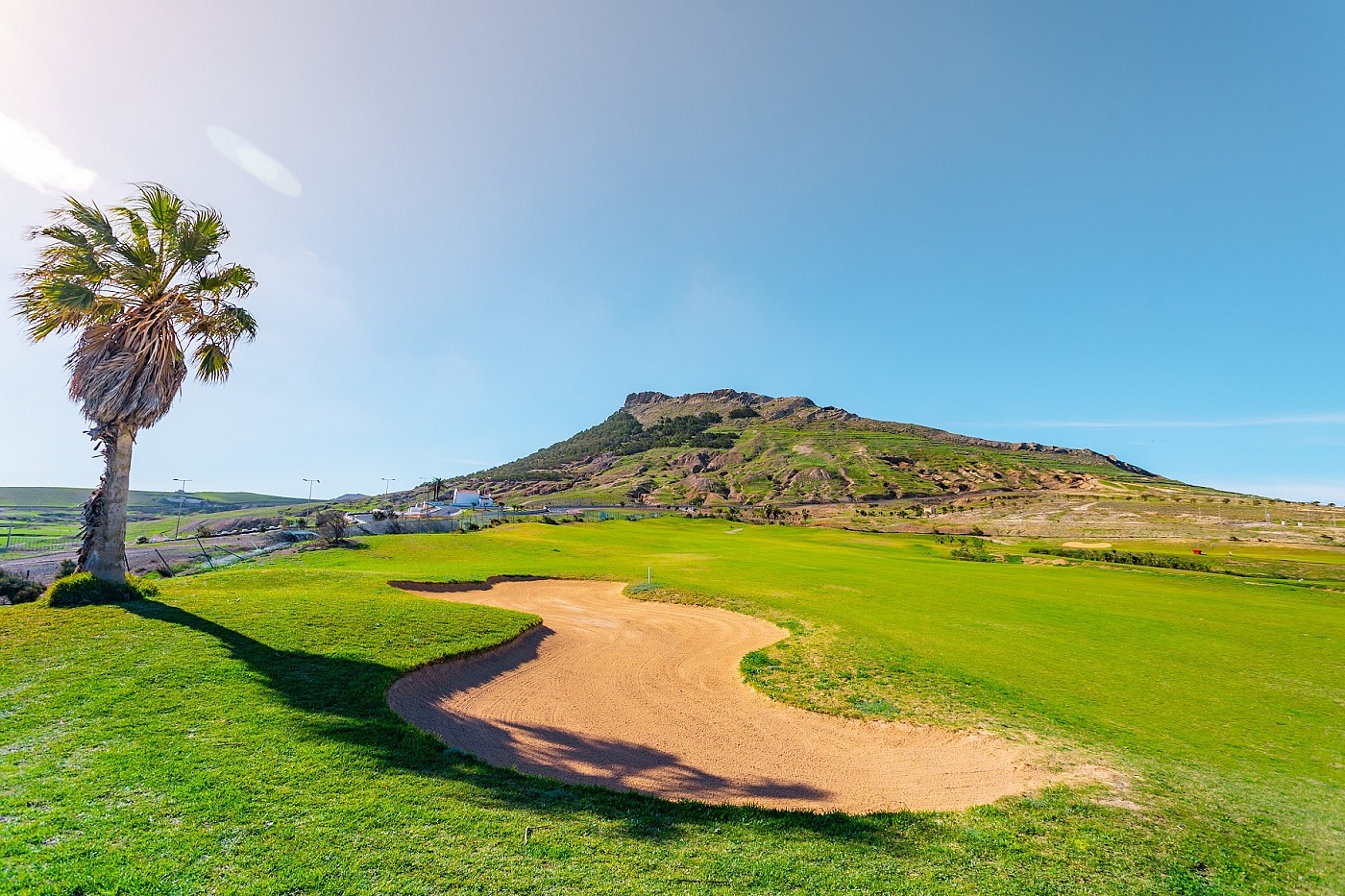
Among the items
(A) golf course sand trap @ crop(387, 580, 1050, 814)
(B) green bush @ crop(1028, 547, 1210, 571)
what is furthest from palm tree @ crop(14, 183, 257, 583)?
(B) green bush @ crop(1028, 547, 1210, 571)

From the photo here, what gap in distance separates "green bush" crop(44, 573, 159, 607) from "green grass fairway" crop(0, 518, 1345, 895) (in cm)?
72

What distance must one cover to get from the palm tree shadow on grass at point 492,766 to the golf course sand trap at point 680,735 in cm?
20

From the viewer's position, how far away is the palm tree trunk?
15.6 meters

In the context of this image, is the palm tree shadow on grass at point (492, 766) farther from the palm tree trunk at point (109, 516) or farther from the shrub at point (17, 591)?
the shrub at point (17, 591)

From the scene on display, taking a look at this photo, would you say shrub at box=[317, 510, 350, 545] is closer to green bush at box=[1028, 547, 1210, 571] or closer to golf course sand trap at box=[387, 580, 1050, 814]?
golf course sand trap at box=[387, 580, 1050, 814]

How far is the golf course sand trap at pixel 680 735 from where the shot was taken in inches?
395

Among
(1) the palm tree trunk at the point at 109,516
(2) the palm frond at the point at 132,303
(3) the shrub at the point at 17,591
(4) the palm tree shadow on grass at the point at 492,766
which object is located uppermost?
(2) the palm frond at the point at 132,303

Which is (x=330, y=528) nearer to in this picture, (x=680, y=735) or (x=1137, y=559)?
(x=680, y=735)

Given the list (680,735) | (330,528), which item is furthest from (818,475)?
(680,735)

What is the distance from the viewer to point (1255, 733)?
11.8m

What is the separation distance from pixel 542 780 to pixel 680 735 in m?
4.50

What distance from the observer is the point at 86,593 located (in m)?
14.6

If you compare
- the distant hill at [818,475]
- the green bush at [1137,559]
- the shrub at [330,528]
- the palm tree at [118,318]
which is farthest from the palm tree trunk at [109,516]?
the distant hill at [818,475]

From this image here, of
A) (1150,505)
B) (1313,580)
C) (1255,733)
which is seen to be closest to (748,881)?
(1255,733)
